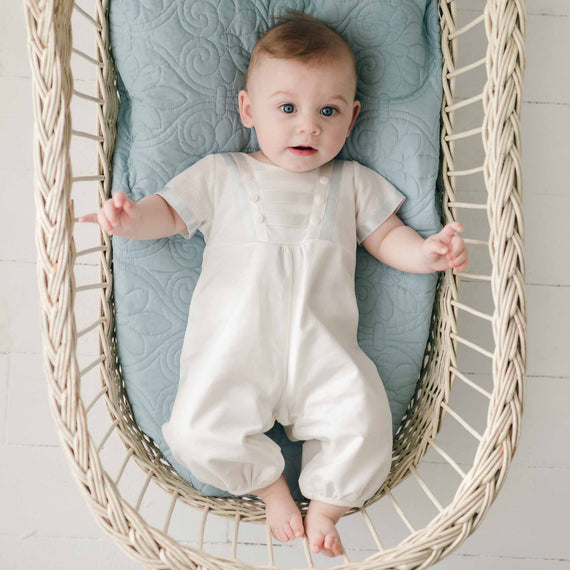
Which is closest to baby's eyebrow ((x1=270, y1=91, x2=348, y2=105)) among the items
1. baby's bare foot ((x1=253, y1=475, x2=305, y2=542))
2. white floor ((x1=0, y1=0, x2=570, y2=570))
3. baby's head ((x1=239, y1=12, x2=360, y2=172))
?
baby's head ((x1=239, y1=12, x2=360, y2=172))

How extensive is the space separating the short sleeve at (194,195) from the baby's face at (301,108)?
0.11 metres

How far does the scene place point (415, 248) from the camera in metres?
1.10

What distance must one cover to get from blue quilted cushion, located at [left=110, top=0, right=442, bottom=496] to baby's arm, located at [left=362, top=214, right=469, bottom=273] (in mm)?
39

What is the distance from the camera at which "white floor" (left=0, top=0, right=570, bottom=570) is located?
1.33 metres

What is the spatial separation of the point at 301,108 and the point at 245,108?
0.13 metres

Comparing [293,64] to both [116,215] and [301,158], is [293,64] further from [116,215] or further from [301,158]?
[116,215]

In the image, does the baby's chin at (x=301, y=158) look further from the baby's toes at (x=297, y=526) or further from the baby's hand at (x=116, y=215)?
the baby's toes at (x=297, y=526)

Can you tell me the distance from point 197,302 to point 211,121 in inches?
13.5

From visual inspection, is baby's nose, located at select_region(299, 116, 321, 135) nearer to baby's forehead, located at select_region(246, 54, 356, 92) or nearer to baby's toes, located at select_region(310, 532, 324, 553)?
baby's forehead, located at select_region(246, 54, 356, 92)

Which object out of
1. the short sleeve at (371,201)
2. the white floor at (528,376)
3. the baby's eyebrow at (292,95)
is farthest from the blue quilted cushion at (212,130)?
the white floor at (528,376)

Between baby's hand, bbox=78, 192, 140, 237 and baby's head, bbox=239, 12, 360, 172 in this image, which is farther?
baby's head, bbox=239, 12, 360, 172

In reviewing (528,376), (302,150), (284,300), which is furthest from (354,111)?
(528,376)

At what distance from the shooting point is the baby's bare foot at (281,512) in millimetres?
1050

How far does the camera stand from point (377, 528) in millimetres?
1450
